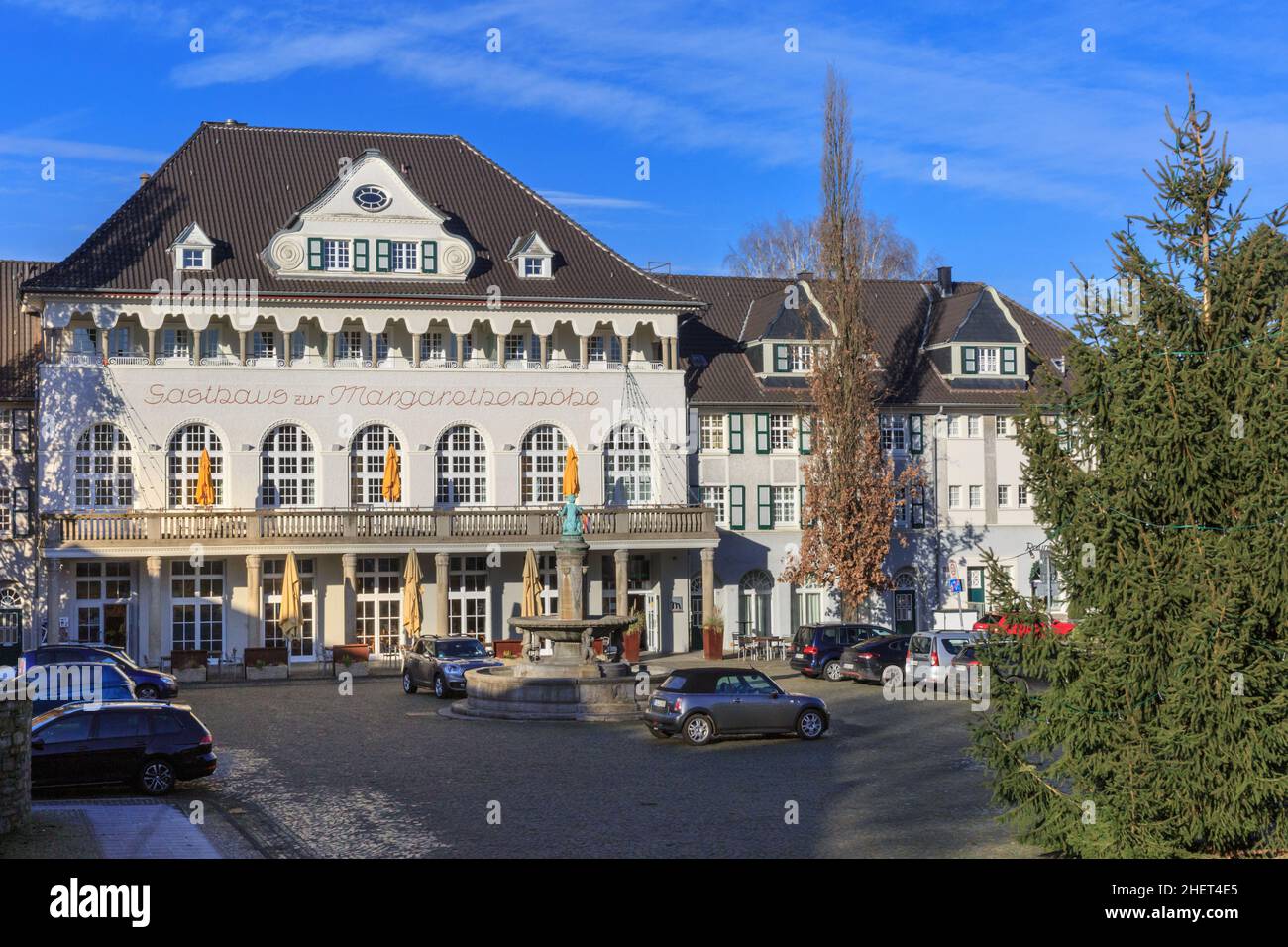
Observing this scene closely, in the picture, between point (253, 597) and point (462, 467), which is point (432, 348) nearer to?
point (462, 467)

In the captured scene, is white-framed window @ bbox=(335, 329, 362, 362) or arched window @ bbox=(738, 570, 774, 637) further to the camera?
arched window @ bbox=(738, 570, 774, 637)

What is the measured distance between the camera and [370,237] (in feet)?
169

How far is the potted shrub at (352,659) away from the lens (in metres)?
45.8

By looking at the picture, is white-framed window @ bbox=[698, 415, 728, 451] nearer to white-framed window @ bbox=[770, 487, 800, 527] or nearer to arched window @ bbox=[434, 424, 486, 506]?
white-framed window @ bbox=[770, 487, 800, 527]

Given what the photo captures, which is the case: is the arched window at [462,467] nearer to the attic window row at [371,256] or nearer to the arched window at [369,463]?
the arched window at [369,463]

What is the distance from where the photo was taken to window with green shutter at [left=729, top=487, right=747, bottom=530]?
55469 mm

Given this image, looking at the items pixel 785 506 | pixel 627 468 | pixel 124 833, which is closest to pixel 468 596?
pixel 627 468

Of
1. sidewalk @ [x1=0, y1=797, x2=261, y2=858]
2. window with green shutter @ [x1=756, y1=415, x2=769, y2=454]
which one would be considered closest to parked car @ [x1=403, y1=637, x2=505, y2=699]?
sidewalk @ [x1=0, y1=797, x2=261, y2=858]

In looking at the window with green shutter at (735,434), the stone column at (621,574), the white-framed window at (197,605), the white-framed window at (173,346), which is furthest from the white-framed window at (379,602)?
the window with green shutter at (735,434)

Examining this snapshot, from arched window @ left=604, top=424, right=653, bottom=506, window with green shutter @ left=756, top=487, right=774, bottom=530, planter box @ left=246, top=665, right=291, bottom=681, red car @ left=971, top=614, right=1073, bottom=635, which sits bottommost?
planter box @ left=246, top=665, right=291, bottom=681

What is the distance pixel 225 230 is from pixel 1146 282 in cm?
3995

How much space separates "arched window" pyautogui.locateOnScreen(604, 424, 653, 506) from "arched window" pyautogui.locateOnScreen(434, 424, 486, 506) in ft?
13.6

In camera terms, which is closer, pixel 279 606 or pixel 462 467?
pixel 279 606

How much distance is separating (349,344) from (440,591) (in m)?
8.58
